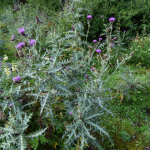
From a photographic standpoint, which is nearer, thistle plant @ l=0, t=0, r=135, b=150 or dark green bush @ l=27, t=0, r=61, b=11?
thistle plant @ l=0, t=0, r=135, b=150

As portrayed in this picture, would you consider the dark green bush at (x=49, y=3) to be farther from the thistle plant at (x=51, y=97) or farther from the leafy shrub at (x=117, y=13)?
the thistle plant at (x=51, y=97)

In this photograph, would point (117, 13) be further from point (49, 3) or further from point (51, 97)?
point (49, 3)

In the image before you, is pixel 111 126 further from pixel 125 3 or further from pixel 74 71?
pixel 125 3

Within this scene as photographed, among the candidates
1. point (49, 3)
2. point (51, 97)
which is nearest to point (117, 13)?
point (51, 97)

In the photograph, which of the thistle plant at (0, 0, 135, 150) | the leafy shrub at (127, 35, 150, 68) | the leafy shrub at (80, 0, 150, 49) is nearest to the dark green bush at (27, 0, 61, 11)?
the leafy shrub at (80, 0, 150, 49)

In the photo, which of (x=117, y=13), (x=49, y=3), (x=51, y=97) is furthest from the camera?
(x=49, y=3)

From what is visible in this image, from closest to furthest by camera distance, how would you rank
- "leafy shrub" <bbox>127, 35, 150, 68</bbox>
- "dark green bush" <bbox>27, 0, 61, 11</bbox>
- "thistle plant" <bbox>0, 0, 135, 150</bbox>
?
"thistle plant" <bbox>0, 0, 135, 150</bbox> → "leafy shrub" <bbox>127, 35, 150, 68</bbox> → "dark green bush" <bbox>27, 0, 61, 11</bbox>

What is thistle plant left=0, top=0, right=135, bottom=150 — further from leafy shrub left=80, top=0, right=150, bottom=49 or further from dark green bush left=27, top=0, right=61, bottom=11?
dark green bush left=27, top=0, right=61, bottom=11

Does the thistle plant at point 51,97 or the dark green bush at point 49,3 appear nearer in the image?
the thistle plant at point 51,97

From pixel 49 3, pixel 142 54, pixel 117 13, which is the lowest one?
pixel 142 54

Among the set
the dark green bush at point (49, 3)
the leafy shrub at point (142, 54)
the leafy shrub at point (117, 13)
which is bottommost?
the leafy shrub at point (142, 54)

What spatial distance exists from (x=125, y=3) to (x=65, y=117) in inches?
149

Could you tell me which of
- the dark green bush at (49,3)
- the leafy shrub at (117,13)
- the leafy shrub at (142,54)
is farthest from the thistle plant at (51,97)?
the dark green bush at (49,3)

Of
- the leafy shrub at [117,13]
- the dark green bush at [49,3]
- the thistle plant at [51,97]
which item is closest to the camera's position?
the thistle plant at [51,97]
